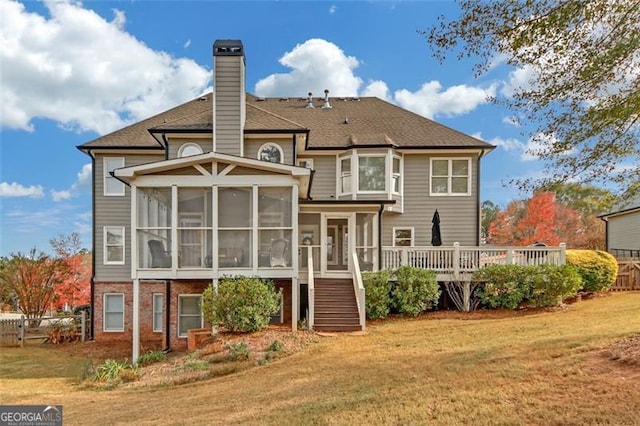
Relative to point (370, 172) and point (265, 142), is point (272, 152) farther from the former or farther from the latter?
point (370, 172)

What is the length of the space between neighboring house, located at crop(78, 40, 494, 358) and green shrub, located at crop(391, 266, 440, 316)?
59.5 inches

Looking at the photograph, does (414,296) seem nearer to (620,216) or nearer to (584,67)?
(584,67)

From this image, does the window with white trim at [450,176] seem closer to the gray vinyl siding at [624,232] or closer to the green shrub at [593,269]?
the green shrub at [593,269]

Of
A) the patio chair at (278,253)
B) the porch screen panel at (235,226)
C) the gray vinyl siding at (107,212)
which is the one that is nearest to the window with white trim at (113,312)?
the gray vinyl siding at (107,212)

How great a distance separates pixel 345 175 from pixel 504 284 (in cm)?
731

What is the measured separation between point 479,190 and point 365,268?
6.25m

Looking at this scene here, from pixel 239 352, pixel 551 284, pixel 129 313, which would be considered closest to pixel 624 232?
pixel 551 284

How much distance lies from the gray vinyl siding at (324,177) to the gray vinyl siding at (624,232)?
20.8 meters

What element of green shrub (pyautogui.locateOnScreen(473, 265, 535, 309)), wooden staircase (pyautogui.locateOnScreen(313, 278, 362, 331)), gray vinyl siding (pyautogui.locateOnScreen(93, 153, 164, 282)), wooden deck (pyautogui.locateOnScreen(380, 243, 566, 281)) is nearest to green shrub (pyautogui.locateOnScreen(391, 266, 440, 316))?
wooden deck (pyautogui.locateOnScreen(380, 243, 566, 281))

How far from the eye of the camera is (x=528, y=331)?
9555 millimetres

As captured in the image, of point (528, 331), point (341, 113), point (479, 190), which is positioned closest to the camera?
point (528, 331)

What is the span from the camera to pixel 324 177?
16797 mm

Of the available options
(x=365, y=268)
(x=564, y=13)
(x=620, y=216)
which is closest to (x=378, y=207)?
(x=365, y=268)

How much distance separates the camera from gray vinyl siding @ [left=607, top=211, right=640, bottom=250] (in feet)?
80.7
